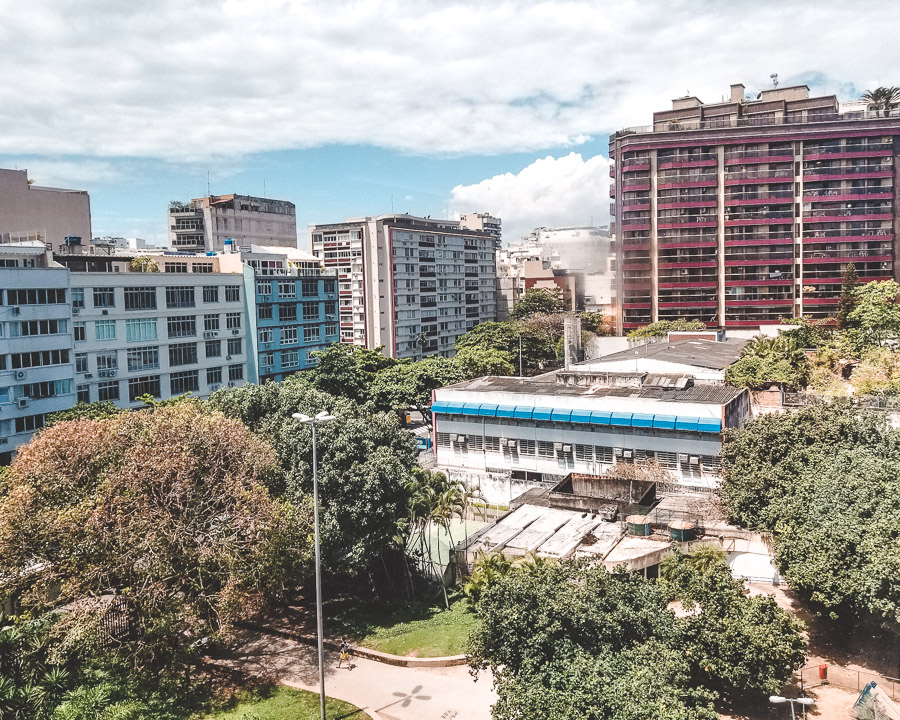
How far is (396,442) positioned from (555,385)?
57.8 ft

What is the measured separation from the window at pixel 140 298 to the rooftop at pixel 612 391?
85.3ft

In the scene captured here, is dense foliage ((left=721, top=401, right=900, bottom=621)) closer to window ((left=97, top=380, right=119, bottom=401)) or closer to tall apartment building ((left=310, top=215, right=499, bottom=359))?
window ((left=97, top=380, right=119, bottom=401))

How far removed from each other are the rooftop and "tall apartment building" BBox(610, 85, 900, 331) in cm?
5304

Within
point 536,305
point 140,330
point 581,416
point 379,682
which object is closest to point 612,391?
point 581,416

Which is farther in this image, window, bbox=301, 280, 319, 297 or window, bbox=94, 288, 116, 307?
window, bbox=301, 280, 319, 297

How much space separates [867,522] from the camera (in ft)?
69.8

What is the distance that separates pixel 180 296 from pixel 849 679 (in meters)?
51.9

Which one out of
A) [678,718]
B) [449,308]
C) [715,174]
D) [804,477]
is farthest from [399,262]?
[678,718]

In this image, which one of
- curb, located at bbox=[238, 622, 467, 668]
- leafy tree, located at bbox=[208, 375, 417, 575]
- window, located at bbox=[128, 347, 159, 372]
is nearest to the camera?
curb, located at bbox=[238, 622, 467, 668]

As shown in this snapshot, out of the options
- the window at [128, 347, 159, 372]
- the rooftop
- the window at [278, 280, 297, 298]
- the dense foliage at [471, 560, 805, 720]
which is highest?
the window at [278, 280, 297, 298]

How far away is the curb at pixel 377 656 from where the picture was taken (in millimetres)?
24250

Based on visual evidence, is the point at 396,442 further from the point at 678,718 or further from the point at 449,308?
the point at 449,308

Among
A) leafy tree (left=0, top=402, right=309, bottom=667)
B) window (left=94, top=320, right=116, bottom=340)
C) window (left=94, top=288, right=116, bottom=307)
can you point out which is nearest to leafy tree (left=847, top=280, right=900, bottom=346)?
leafy tree (left=0, top=402, right=309, bottom=667)

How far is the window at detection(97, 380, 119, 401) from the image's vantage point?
168ft
